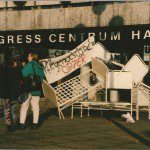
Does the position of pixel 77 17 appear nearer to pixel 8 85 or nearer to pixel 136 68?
pixel 136 68

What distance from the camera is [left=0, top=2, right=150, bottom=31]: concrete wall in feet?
57.6

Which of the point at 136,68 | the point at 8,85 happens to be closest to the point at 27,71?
the point at 8,85

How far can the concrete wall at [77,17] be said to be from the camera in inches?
691

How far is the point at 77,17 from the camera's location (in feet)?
61.9

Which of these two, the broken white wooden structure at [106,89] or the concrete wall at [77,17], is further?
the concrete wall at [77,17]

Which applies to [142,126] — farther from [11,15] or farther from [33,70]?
[11,15]

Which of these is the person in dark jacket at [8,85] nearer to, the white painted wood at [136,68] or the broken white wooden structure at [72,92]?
the broken white wooden structure at [72,92]

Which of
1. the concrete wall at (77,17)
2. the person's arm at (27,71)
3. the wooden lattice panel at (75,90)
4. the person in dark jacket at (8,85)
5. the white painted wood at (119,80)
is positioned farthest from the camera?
the concrete wall at (77,17)

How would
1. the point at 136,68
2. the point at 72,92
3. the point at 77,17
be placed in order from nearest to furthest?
the point at 72,92 → the point at 136,68 → the point at 77,17

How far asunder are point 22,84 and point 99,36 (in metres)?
7.63

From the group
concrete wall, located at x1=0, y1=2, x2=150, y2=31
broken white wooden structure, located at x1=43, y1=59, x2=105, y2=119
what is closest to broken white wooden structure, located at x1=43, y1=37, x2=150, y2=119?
broken white wooden structure, located at x1=43, y1=59, x2=105, y2=119

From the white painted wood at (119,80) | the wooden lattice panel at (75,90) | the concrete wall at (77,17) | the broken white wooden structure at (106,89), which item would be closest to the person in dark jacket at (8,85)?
the broken white wooden structure at (106,89)

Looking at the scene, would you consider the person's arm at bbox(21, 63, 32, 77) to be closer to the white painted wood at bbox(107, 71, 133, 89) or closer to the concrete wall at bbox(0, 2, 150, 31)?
the white painted wood at bbox(107, 71, 133, 89)

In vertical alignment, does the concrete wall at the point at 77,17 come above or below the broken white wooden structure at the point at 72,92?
above
